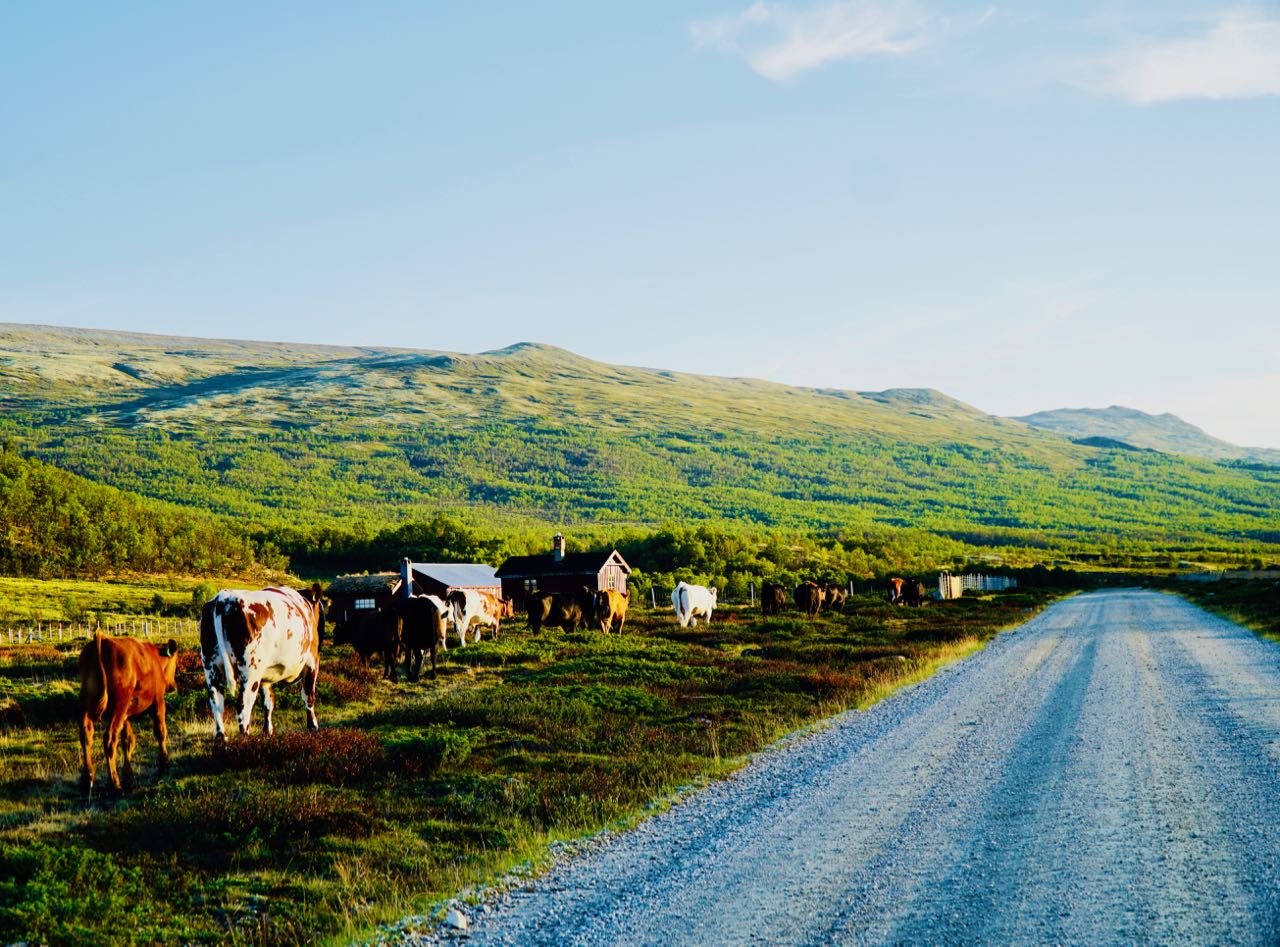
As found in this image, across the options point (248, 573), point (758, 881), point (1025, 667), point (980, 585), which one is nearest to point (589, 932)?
point (758, 881)

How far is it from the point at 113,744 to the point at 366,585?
5355 centimetres

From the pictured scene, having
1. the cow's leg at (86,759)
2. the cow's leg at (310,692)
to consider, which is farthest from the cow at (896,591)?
the cow's leg at (86,759)

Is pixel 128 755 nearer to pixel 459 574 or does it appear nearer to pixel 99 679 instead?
pixel 99 679

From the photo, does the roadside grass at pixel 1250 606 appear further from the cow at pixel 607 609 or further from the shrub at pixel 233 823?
the shrub at pixel 233 823

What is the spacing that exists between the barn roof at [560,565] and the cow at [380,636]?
4312 cm

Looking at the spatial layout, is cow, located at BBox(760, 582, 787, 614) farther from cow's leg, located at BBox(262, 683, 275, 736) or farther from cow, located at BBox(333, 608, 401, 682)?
cow's leg, located at BBox(262, 683, 275, 736)

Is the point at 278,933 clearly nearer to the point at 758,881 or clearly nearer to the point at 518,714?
the point at 758,881

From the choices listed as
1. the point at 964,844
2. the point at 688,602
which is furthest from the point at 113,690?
the point at 688,602

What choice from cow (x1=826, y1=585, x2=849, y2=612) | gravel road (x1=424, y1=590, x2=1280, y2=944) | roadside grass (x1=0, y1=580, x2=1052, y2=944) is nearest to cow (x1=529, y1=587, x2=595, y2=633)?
roadside grass (x1=0, y1=580, x2=1052, y2=944)

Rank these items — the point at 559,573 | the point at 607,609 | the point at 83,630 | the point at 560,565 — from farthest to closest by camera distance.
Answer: the point at 560,565 → the point at 559,573 → the point at 83,630 → the point at 607,609

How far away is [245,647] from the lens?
14.9 meters

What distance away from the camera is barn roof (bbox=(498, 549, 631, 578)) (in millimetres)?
71812

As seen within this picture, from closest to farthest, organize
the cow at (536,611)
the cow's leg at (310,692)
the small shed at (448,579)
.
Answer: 1. the cow's leg at (310,692)
2. the cow at (536,611)
3. the small shed at (448,579)

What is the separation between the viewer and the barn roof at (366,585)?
63.5 m
